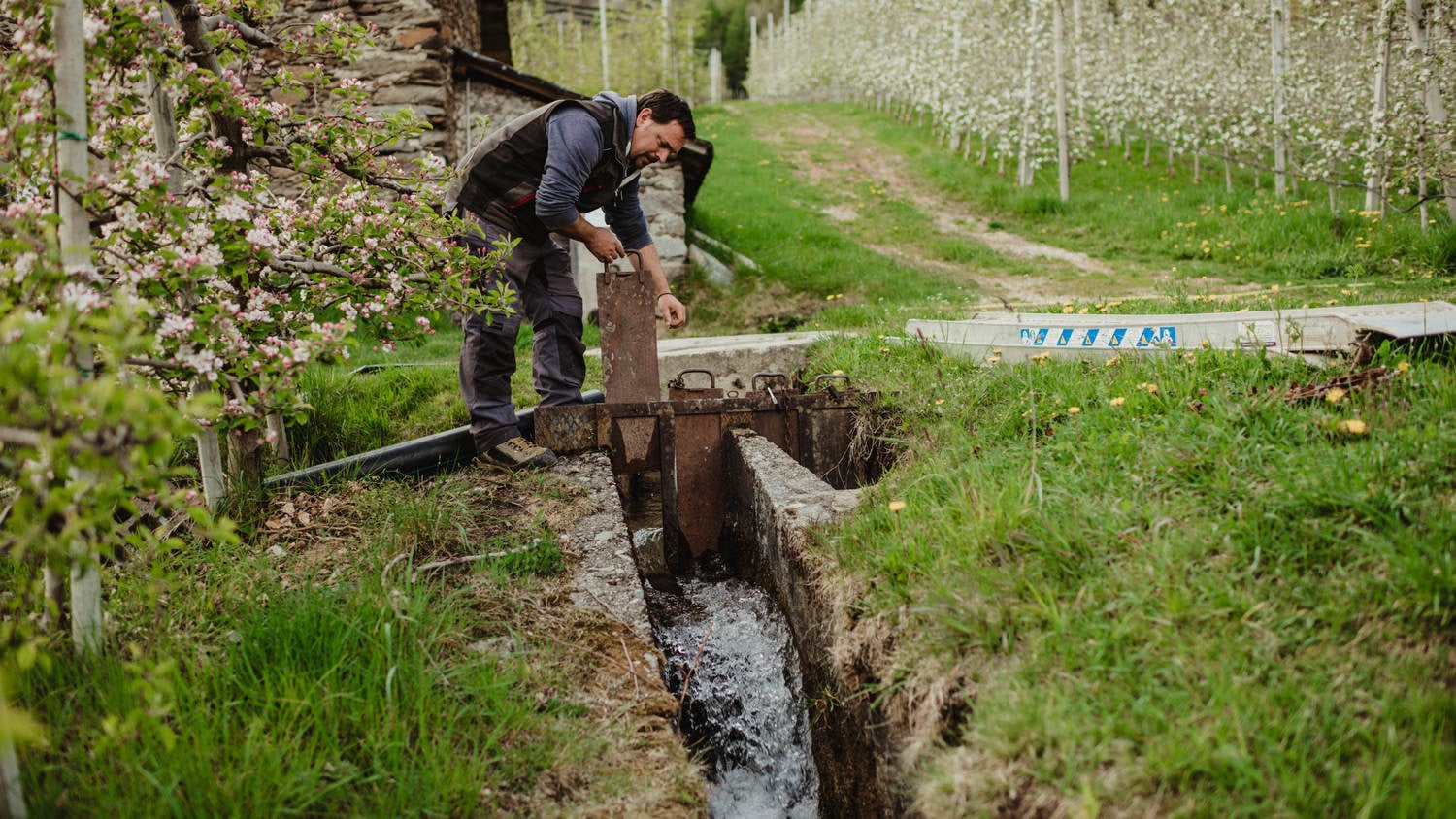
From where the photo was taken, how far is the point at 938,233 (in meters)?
12.8

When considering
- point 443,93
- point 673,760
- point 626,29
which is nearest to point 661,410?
point 673,760

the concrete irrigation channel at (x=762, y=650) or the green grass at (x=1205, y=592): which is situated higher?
the green grass at (x=1205, y=592)

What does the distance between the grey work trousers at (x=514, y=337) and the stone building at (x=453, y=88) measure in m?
3.93

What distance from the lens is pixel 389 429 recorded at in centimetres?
476

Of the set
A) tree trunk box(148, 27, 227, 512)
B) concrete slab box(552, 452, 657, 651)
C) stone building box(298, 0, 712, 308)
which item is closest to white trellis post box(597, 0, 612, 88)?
stone building box(298, 0, 712, 308)

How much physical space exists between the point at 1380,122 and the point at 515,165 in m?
9.46

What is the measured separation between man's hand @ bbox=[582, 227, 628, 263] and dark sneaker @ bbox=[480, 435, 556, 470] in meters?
0.97

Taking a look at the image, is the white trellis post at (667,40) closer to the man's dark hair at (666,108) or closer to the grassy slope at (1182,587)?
the man's dark hair at (666,108)

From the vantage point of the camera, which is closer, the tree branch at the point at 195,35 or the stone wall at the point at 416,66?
the tree branch at the point at 195,35

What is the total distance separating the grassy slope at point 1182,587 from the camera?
5.30ft

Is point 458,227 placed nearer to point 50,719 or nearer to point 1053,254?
point 50,719

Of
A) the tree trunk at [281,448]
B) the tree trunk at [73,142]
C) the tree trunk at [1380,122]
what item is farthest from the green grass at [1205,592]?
the tree trunk at [1380,122]

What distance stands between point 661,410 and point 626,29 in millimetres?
34718

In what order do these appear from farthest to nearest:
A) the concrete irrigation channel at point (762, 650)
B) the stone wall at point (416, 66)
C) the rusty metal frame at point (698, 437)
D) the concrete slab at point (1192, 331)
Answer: the stone wall at point (416, 66), the rusty metal frame at point (698, 437), the concrete slab at point (1192, 331), the concrete irrigation channel at point (762, 650)
